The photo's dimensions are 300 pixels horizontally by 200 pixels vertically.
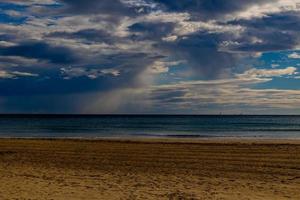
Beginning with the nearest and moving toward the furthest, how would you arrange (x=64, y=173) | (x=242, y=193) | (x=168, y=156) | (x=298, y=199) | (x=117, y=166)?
1. (x=298, y=199)
2. (x=242, y=193)
3. (x=64, y=173)
4. (x=117, y=166)
5. (x=168, y=156)

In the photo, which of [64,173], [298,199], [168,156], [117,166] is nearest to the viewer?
[298,199]

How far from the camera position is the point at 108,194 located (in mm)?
12750

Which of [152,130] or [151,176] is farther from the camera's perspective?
[152,130]

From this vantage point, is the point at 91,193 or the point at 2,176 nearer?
the point at 91,193

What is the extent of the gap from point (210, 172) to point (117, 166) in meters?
4.55

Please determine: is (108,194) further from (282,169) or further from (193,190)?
(282,169)

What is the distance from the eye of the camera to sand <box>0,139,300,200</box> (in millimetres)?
12852

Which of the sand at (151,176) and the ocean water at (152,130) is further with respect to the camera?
the ocean water at (152,130)

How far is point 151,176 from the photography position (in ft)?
53.8

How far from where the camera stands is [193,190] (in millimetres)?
13383

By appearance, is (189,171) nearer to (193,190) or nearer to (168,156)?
(193,190)

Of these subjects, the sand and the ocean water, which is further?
the ocean water

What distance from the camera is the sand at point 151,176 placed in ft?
42.2

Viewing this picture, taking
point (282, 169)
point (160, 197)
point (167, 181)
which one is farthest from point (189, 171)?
point (160, 197)
